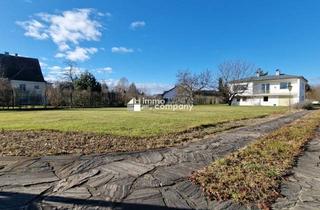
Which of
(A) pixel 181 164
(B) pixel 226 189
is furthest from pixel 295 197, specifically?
(A) pixel 181 164

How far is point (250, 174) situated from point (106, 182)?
2.28 metres

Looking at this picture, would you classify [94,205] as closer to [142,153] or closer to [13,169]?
[13,169]

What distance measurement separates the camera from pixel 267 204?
3.47 m

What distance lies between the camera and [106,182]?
4.19 m

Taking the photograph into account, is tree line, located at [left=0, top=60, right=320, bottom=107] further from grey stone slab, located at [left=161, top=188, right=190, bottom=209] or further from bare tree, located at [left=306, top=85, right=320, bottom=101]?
grey stone slab, located at [left=161, top=188, right=190, bottom=209]

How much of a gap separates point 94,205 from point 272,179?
2678 millimetres

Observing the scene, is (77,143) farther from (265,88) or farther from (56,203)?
(265,88)

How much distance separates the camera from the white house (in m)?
54.3

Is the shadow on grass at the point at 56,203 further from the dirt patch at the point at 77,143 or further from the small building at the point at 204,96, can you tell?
the small building at the point at 204,96

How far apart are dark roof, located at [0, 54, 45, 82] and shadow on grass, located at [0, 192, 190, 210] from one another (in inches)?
1788

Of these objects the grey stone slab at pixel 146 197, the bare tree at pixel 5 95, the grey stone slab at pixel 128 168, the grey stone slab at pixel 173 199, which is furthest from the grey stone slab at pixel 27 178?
the bare tree at pixel 5 95

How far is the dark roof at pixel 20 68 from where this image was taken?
45.0 meters

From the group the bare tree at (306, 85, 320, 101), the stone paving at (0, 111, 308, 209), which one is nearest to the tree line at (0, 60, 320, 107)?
the bare tree at (306, 85, 320, 101)

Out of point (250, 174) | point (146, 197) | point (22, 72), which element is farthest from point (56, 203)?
point (22, 72)
